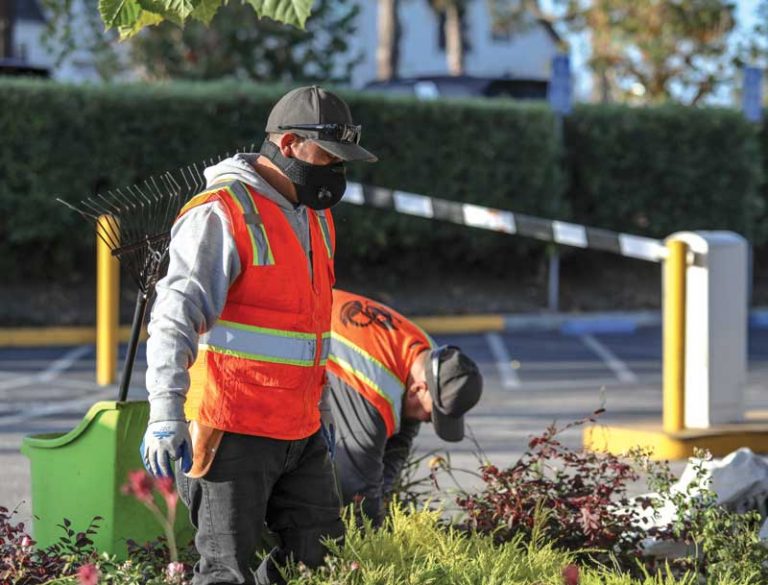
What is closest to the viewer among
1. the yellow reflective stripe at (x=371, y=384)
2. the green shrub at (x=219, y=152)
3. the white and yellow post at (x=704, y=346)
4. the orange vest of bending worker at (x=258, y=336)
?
the orange vest of bending worker at (x=258, y=336)

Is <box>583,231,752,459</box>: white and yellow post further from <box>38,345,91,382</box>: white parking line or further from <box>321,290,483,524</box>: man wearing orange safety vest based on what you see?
<box>38,345,91,382</box>: white parking line

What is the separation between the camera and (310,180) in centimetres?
377

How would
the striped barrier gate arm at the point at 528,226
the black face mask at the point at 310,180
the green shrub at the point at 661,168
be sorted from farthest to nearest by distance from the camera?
1. the green shrub at the point at 661,168
2. the striped barrier gate arm at the point at 528,226
3. the black face mask at the point at 310,180

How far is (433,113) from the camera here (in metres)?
15.5

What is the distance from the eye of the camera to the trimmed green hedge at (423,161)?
13.9 meters

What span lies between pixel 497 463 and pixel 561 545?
2833 mm

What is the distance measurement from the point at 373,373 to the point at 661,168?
12.3 metres

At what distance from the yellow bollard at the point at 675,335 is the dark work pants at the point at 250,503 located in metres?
4.14

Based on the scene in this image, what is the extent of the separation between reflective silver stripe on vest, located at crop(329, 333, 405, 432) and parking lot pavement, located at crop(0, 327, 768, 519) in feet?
5.76

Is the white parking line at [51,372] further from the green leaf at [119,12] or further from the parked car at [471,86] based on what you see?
the parked car at [471,86]

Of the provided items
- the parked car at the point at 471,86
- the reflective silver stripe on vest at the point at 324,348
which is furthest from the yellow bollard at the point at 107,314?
the parked car at the point at 471,86

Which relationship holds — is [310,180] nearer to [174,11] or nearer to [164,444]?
[164,444]

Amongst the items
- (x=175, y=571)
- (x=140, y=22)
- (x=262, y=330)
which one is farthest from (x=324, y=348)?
(x=140, y=22)

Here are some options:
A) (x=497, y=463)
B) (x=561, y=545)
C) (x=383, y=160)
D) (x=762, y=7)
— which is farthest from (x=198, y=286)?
(x=762, y=7)
